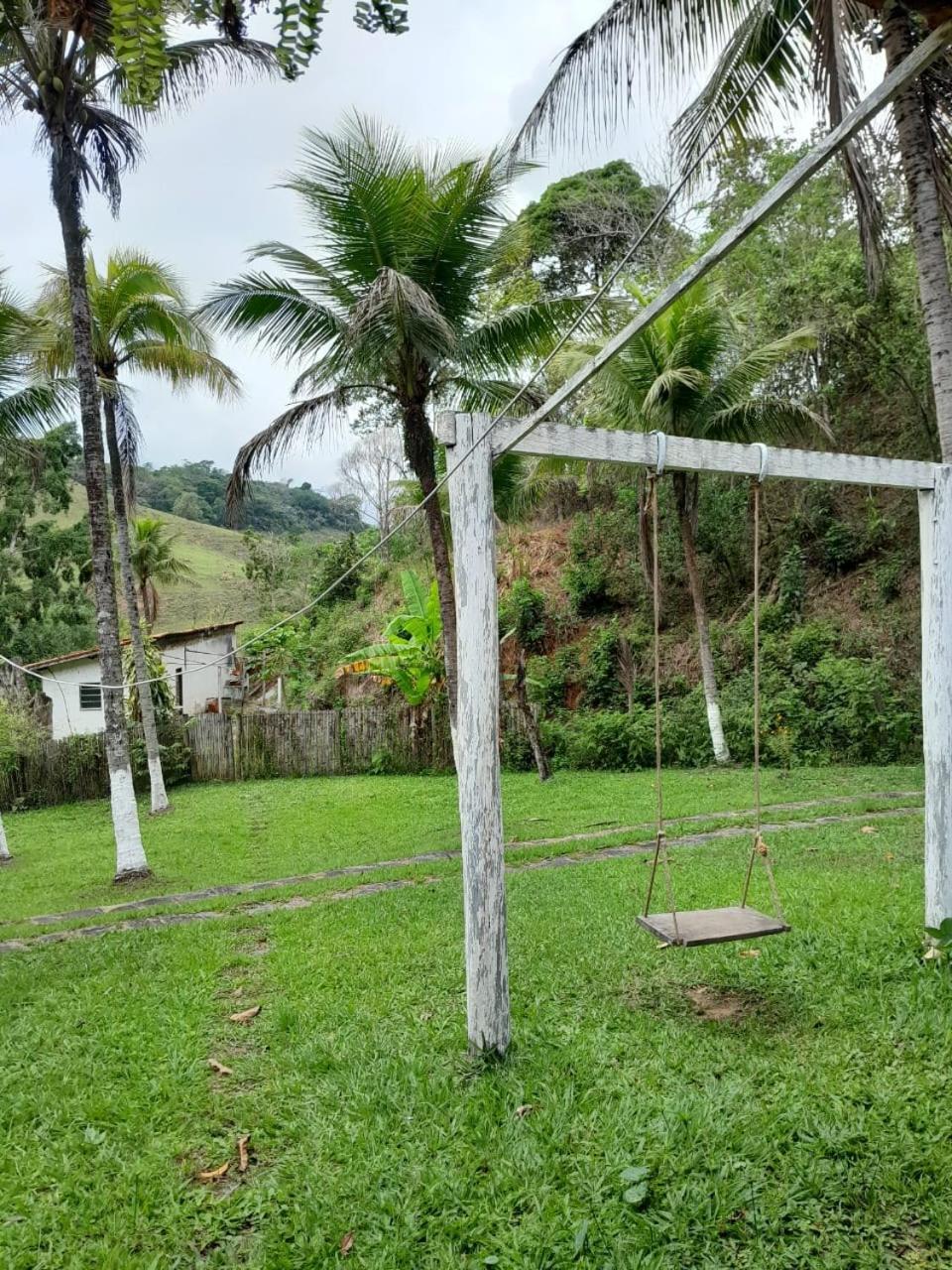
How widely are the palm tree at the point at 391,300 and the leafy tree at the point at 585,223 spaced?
1279 cm

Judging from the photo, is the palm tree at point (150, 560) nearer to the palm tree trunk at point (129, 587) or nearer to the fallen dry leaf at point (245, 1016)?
the palm tree trunk at point (129, 587)

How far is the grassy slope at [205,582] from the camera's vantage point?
3833 centimetres

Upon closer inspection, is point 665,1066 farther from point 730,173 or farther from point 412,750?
point 730,173

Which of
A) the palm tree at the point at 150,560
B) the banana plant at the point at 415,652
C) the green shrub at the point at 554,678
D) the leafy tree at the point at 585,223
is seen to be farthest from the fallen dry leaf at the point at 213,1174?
the palm tree at the point at 150,560

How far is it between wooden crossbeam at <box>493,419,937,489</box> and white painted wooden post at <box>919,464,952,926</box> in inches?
7.3

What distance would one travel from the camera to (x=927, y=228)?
21.5 ft

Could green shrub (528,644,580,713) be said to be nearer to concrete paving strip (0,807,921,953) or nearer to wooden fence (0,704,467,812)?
wooden fence (0,704,467,812)

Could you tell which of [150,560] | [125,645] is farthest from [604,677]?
[150,560]

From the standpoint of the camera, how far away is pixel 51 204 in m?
9.14

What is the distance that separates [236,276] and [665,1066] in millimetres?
8238

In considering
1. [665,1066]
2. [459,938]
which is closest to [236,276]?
[459,938]

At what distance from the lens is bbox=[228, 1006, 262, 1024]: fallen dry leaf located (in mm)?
4430

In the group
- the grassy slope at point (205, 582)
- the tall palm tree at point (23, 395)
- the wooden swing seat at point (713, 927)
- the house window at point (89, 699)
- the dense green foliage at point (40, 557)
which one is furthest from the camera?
the grassy slope at point (205, 582)

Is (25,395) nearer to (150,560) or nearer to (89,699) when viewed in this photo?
(89,699)
